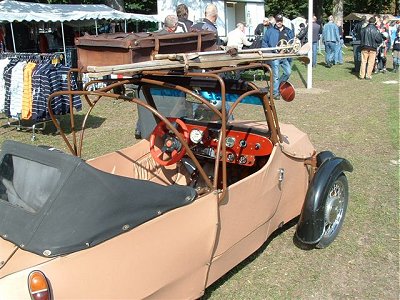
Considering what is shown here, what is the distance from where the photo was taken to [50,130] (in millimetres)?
8156

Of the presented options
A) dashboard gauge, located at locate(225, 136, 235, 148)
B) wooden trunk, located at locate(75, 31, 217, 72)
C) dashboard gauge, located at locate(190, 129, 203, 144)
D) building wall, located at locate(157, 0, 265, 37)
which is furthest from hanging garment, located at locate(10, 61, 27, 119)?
building wall, located at locate(157, 0, 265, 37)

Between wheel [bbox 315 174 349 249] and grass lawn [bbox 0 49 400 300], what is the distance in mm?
97

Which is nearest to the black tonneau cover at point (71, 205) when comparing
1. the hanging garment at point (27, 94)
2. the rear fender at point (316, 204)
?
the rear fender at point (316, 204)

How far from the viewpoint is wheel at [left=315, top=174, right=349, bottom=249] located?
3701mm

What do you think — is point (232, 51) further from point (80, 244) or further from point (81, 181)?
point (80, 244)

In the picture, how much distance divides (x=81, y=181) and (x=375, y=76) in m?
13.9

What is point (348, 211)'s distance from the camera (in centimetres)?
448

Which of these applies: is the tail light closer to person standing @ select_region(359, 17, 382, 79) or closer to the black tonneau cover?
the black tonneau cover

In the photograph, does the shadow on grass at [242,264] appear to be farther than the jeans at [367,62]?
No

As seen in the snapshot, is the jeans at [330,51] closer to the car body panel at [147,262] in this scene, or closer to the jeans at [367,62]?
the jeans at [367,62]

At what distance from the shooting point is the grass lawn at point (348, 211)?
131 inches

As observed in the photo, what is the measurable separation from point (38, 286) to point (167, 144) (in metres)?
1.72

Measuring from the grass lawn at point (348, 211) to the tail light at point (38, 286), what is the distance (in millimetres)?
1521

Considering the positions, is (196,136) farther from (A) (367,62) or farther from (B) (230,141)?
(A) (367,62)
